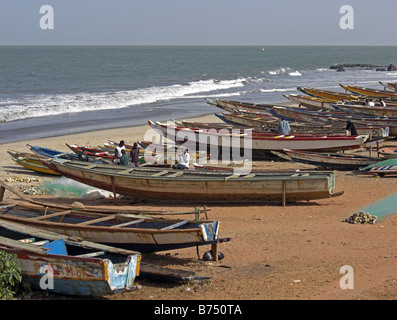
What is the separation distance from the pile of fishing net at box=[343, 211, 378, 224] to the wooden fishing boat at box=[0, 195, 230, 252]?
368cm

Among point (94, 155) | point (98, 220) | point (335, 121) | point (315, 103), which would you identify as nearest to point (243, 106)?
point (315, 103)

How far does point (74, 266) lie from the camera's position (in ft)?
29.2

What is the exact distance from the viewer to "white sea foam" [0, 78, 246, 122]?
120 feet

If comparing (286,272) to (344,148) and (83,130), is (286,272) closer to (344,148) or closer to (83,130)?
(344,148)

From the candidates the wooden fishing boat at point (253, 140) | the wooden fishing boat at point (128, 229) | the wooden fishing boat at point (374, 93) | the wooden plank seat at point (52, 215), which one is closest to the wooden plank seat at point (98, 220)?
the wooden fishing boat at point (128, 229)

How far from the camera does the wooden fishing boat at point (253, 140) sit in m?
20.1

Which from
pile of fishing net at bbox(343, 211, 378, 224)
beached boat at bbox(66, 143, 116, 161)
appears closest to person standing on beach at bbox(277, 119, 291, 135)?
beached boat at bbox(66, 143, 116, 161)

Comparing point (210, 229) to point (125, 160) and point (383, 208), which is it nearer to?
point (383, 208)

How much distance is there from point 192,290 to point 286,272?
1744 mm

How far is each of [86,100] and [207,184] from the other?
95.7 feet

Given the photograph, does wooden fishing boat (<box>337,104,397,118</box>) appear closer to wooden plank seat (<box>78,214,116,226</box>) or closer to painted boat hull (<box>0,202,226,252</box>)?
painted boat hull (<box>0,202,226,252</box>)

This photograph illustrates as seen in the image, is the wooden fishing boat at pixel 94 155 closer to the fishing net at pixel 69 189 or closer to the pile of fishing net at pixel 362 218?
the fishing net at pixel 69 189

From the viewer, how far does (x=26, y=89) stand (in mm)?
51375

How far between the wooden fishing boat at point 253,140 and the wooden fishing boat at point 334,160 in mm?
1218
